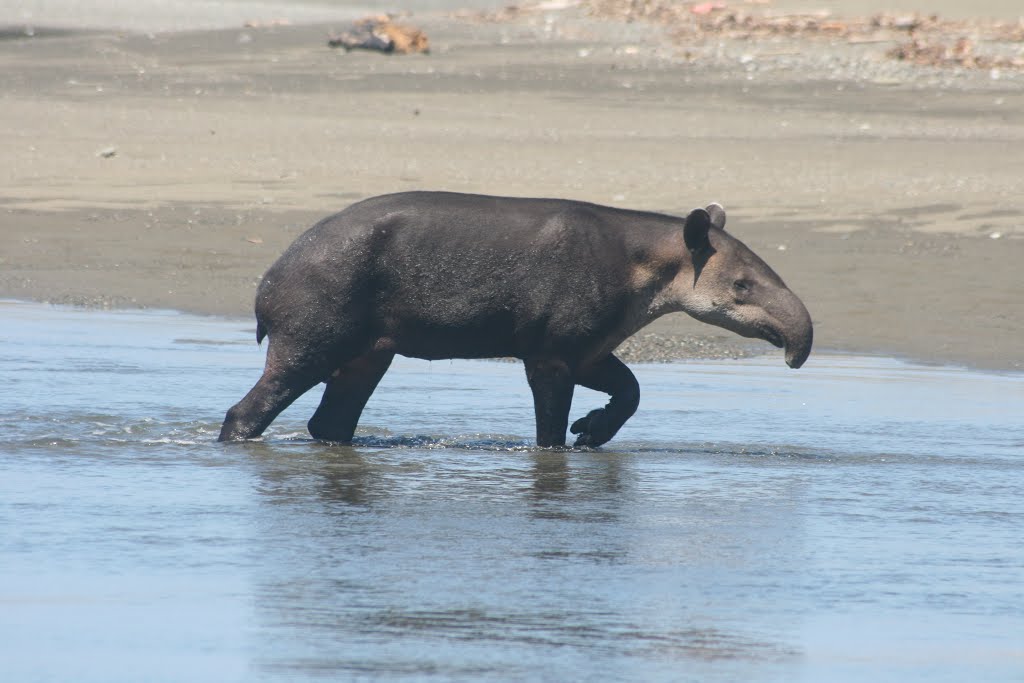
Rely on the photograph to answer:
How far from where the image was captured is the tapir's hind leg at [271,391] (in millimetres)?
9789

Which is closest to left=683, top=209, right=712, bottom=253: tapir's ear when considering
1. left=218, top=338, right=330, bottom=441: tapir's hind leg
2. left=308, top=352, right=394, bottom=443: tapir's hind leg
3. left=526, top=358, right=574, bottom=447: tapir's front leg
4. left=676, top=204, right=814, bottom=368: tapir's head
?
left=676, top=204, right=814, bottom=368: tapir's head

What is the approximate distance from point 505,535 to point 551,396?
89.7 inches

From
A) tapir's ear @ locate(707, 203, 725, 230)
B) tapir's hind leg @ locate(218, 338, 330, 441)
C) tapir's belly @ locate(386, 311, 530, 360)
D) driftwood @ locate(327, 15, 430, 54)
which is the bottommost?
driftwood @ locate(327, 15, 430, 54)

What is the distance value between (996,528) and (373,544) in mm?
2359

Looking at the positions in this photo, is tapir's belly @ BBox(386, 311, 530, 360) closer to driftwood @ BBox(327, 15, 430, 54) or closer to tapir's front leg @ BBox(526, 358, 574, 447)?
tapir's front leg @ BBox(526, 358, 574, 447)

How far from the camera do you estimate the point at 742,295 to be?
10.2 meters

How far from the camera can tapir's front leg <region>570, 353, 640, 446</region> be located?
988 cm

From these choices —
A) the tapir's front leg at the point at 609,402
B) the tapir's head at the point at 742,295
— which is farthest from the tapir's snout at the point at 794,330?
the tapir's front leg at the point at 609,402

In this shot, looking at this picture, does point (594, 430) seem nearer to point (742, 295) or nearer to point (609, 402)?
point (609, 402)

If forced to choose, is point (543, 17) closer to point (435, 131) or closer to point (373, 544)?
point (435, 131)

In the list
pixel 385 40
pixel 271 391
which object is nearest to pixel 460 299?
pixel 271 391

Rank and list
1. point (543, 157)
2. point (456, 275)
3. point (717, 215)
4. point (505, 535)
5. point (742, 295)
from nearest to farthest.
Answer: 1. point (505, 535)
2. point (456, 275)
3. point (742, 295)
4. point (717, 215)
5. point (543, 157)

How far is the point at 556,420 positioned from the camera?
983cm

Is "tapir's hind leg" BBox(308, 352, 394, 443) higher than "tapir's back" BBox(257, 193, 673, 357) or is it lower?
lower
